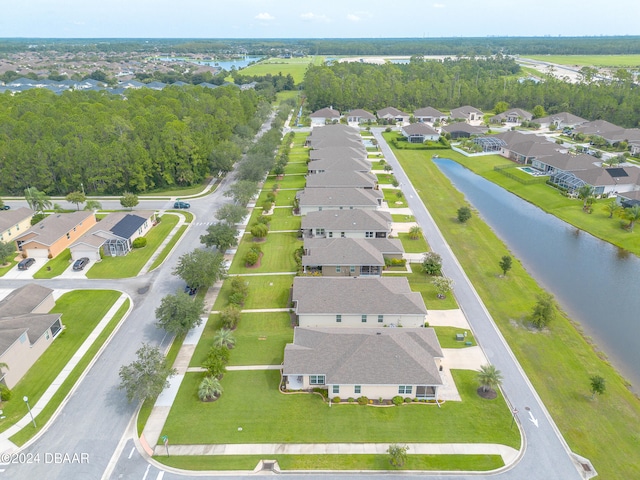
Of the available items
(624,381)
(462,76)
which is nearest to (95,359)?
(624,381)

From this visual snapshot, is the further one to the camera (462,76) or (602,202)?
(462,76)

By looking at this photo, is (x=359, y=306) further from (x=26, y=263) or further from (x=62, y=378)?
(x=26, y=263)

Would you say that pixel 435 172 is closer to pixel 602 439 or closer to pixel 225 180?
pixel 225 180

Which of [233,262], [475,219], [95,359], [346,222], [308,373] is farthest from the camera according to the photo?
[475,219]

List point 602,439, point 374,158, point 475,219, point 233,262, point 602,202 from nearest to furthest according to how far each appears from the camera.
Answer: point 602,439
point 233,262
point 475,219
point 602,202
point 374,158

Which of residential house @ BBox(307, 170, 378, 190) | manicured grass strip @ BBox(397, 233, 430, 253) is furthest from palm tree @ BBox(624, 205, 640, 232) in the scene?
residential house @ BBox(307, 170, 378, 190)

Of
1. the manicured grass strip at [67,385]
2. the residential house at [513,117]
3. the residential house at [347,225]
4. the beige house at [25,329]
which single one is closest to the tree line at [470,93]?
the residential house at [513,117]

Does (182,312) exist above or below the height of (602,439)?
above
